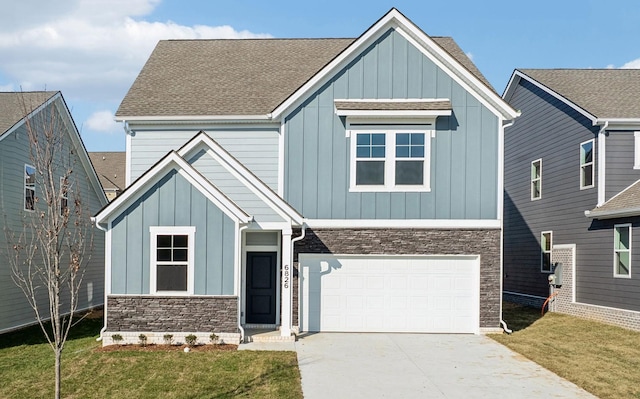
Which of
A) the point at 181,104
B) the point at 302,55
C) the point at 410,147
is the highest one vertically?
the point at 302,55

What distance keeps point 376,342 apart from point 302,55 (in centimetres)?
1004

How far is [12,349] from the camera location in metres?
12.8

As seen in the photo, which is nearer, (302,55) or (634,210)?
(634,210)

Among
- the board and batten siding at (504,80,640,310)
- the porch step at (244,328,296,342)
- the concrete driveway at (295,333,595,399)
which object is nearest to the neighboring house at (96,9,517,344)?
the porch step at (244,328,296,342)

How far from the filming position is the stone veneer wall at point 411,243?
1455 centimetres

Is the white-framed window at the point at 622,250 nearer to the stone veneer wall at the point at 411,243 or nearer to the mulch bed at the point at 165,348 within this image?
the stone veneer wall at the point at 411,243

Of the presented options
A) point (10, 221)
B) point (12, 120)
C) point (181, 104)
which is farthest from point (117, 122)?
point (10, 221)

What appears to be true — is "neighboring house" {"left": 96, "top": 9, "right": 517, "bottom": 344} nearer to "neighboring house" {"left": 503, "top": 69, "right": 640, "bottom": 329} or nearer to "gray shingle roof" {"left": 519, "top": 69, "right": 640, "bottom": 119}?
"neighboring house" {"left": 503, "top": 69, "right": 640, "bottom": 329}

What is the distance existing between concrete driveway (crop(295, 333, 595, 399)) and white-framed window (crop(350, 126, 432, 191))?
3.98 metres

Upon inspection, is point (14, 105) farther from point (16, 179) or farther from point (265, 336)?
point (265, 336)

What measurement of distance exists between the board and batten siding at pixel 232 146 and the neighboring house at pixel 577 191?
9.91 meters

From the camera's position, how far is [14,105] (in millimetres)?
15984

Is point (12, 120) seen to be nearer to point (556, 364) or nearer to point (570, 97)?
point (556, 364)

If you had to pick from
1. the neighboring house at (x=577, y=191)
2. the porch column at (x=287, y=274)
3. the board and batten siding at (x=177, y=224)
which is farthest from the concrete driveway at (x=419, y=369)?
the neighboring house at (x=577, y=191)
